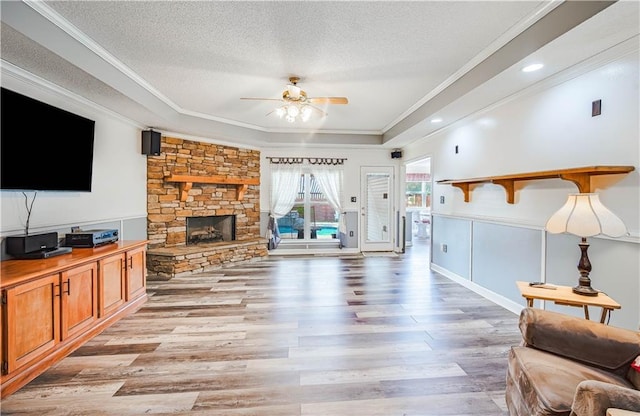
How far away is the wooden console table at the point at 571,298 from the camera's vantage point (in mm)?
2098

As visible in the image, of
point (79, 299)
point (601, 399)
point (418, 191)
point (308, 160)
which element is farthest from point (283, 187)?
point (418, 191)

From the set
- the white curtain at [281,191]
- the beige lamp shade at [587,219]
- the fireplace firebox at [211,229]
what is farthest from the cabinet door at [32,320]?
the white curtain at [281,191]

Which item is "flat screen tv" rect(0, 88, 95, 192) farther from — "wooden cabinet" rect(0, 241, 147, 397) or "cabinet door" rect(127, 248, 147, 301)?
"cabinet door" rect(127, 248, 147, 301)

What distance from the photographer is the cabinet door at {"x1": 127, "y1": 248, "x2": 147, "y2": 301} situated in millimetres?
3521

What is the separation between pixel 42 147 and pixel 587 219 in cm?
458

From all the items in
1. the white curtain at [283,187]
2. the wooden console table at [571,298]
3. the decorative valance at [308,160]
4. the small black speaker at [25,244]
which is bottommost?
the wooden console table at [571,298]

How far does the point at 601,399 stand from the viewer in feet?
3.76

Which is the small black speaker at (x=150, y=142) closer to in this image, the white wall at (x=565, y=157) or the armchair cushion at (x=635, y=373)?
the white wall at (x=565, y=157)

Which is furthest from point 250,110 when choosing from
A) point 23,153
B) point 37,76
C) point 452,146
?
point 452,146

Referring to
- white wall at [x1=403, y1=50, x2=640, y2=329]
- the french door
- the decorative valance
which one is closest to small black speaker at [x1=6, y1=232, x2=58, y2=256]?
the decorative valance

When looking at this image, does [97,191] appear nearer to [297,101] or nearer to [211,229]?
[211,229]

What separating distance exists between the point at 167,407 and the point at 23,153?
252cm

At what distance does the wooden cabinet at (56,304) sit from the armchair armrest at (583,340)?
3.27m

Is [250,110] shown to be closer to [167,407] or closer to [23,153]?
[23,153]
